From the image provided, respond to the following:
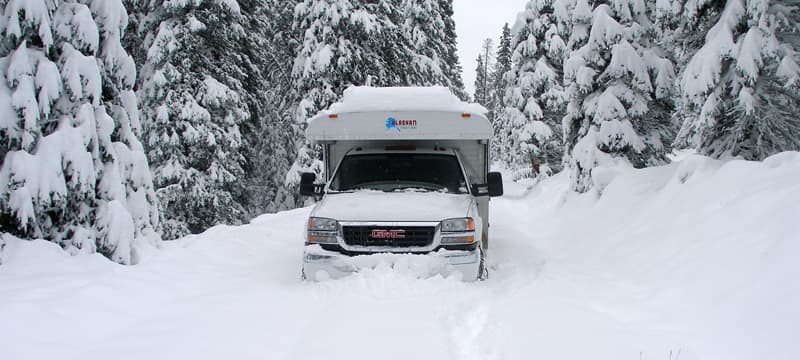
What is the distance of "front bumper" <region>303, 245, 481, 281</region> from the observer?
6.34 meters

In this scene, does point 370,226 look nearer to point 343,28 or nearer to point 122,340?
point 122,340

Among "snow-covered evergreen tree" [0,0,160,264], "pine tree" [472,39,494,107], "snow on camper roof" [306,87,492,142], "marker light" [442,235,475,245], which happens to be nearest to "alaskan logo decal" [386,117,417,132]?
"snow on camper roof" [306,87,492,142]

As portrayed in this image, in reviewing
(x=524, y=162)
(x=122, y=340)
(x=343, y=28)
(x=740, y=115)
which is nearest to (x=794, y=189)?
(x=740, y=115)

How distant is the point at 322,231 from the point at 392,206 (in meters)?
0.94

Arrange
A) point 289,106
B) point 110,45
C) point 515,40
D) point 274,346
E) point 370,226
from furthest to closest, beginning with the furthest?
point 515,40 → point 289,106 → point 110,45 → point 370,226 → point 274,346

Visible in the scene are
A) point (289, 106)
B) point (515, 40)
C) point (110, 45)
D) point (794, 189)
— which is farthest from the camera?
point (515, 40)

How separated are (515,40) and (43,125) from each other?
25214 millimetres

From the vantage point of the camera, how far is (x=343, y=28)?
18922 millimetres

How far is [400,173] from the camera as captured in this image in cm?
802

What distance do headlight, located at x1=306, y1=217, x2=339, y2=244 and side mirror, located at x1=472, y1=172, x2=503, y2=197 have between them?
2.25 metres

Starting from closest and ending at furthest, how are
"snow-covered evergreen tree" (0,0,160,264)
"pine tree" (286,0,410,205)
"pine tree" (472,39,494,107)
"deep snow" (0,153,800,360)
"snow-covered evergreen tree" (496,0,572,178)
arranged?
"deep snow" (0,153,800,360), "snow-covered evergreen tree" (0,0,160,264), "pine tree" (286,0,410,205), "snow-covered evergreen tree" (496,0,572,178), "pine tree" (472,39,494,107)

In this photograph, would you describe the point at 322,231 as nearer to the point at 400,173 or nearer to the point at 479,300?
the point at 400,173

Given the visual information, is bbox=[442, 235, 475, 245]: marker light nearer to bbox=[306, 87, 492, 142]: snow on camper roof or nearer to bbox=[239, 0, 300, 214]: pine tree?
bbox=[306, 87, 492, 142]: snow on camper roof

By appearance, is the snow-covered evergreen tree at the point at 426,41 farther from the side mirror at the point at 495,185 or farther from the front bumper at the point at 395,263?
the front bumper at the point at 395,263
